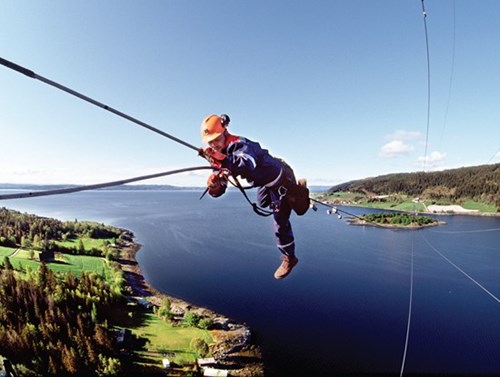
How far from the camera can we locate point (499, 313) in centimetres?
2148

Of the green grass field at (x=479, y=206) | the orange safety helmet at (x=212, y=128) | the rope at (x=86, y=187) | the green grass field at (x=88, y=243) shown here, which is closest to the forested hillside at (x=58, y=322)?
the green grass field at (x=88, y=243)

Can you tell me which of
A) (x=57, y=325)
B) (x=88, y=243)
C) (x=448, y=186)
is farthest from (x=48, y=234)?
(x=448, y=186)

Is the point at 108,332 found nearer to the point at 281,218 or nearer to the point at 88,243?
the point at 281,218

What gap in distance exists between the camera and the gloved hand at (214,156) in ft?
7.78

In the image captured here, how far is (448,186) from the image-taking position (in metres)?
81.7

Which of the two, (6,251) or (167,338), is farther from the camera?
(6,251)

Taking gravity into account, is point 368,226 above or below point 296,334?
above

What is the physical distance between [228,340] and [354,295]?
10724mm

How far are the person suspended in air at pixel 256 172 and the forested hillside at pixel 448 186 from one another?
72339 mm

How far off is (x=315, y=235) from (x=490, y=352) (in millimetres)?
27776

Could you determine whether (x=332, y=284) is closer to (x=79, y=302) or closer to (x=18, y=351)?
(x=79, y=302)

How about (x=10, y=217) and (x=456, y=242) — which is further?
(x=10, y=217)

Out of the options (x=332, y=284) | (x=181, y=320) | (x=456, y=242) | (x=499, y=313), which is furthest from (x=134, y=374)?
(x=456, y=242)

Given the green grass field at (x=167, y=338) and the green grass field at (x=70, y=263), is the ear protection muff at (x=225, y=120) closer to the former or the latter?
the green grass field at (x=167, y=338)
